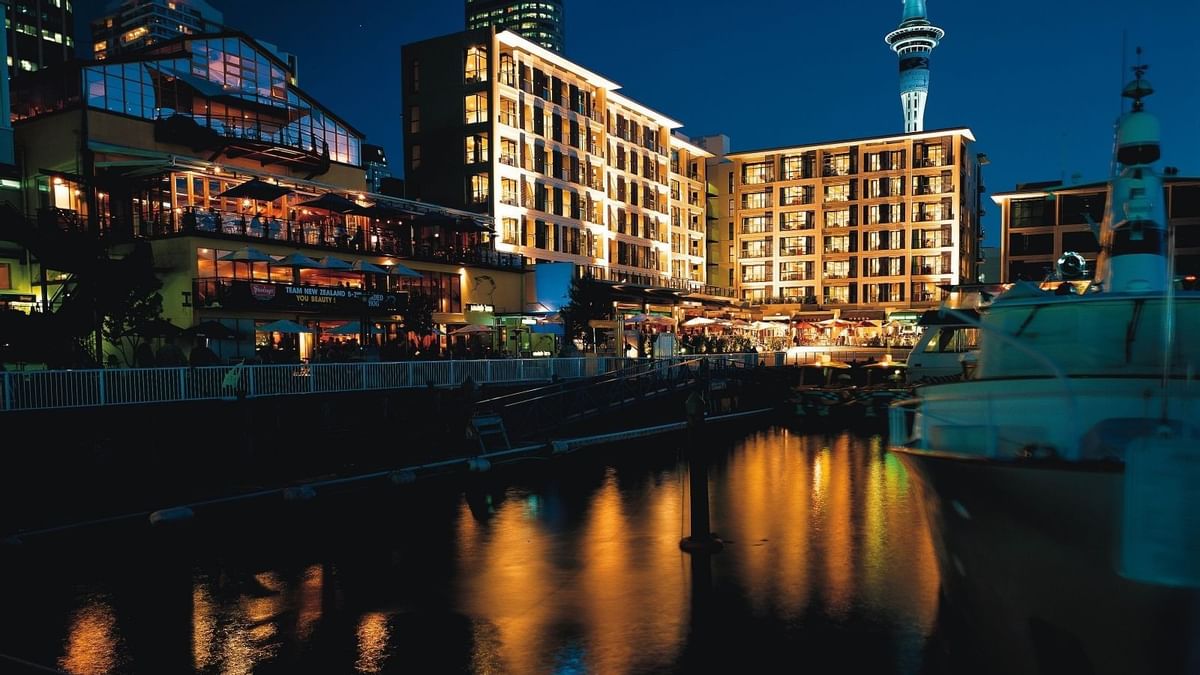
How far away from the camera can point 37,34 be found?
111688 millimetres

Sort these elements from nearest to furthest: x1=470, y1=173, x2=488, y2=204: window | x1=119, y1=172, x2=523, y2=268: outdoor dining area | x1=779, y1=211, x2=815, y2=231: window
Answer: x1=119, y1=172, x2=523, y2=268: outdoor dining area, x1=470, y1=173, x2=488, y2=204: window, x1=779, y1=211, x2=815, y2=231: window

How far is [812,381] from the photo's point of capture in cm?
4284

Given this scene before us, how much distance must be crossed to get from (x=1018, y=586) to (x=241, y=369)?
776 inches

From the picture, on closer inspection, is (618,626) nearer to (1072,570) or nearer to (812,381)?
(1072,570)

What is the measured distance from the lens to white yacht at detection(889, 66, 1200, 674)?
5621 millimetres

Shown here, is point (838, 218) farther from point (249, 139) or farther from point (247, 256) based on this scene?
point (247, 256)

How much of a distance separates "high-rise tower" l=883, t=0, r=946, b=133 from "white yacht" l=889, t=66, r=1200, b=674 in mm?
134654

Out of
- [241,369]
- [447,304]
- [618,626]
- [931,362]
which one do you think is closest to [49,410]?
[241,369]

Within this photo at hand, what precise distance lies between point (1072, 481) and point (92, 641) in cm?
1026

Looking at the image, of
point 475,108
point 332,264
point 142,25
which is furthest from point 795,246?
point 142,25

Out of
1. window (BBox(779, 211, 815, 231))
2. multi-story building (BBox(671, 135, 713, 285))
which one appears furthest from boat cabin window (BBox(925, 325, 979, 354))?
window (BBox(779, 211, 815, 231))

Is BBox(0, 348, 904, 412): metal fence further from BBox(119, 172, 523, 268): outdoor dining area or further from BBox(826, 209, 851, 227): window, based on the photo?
BBox(826, 209, 851, 227): window

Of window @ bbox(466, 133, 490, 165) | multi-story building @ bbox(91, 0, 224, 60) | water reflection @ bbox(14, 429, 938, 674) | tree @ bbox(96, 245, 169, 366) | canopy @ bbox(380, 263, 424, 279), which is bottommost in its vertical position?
water reflection @ bbox(14, 429, 938, 674)

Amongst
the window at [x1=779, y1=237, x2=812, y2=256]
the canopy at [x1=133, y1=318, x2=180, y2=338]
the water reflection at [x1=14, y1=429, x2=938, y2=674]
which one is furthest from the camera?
the window at [x1=779, y1=237, x2=812, y2=256]
